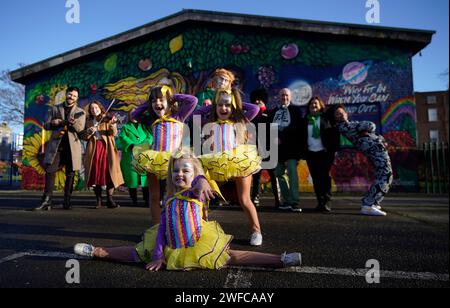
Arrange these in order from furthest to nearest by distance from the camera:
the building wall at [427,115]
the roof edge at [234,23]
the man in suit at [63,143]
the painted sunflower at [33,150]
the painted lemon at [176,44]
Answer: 1. the building wall at [427,115]
2. the painted sunflower at [33,150]
3. the painted lemon at [176,44]
4. the roof edge at [234,23]
5. the man in suit at [63,143]

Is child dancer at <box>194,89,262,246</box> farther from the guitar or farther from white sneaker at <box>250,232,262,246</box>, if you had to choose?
the guitar

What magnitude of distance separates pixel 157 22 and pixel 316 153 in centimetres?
916

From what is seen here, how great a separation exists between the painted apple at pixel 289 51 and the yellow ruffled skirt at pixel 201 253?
9.45 metres

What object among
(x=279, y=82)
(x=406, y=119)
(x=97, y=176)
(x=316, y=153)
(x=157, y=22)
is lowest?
(x=97, y=176)

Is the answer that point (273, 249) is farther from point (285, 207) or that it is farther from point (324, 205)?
point (285, 207)

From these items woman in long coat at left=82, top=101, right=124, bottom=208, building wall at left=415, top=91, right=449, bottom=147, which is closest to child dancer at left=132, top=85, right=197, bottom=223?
woman in long coat at left=82, top=101, right=124, bottom=208

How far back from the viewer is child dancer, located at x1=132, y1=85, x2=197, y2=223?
2.82m

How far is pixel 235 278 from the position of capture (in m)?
1.98

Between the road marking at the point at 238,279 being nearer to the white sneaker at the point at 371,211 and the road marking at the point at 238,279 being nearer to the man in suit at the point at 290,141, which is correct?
the man in suit at the point at 290,141

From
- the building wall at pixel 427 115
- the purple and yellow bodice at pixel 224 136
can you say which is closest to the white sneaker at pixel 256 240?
the purple and yellow bodice at pixel 224 136

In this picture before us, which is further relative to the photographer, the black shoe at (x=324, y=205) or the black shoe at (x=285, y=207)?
the black shoe at (x=285, y=207)

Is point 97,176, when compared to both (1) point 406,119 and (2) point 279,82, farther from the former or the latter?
(1) point 406,119

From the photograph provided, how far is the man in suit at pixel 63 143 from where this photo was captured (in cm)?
547
